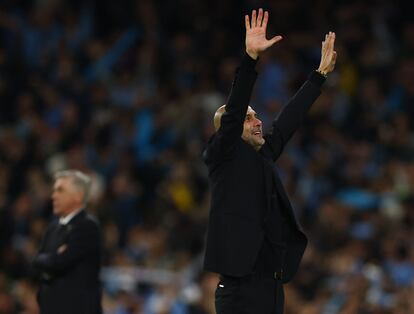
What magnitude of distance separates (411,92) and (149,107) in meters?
2.97

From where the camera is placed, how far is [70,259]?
709 cm

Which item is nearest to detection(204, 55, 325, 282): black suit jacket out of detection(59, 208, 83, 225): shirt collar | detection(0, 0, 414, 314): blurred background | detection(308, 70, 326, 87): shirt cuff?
detection(308, 70, 326, 87): shirt cuff

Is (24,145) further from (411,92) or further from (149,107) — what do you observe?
(411,92)

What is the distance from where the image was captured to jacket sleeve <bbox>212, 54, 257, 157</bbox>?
5.23 metres

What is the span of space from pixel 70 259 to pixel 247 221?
6.51 ft

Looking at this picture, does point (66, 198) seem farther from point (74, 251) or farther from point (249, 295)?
point (249, 295)

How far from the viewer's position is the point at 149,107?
12820mm

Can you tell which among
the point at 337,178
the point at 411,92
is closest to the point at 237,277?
the point at 337,178

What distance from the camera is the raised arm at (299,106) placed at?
5871 millimetres

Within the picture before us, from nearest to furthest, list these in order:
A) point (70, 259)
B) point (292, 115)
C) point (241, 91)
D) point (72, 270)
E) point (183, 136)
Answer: point (241, 91) < point (292, 115) < point (70, 259) < point (72, 270) < point (183, 136)

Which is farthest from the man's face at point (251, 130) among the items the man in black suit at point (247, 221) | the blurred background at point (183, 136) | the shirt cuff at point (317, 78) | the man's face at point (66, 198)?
the blurred background at point (183, 136)

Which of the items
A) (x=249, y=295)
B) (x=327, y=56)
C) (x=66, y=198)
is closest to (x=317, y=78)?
(x=327, y=56)

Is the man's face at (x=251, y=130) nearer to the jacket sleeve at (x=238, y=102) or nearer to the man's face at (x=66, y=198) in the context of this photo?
the jacket sleeve at (x=238, y=102)

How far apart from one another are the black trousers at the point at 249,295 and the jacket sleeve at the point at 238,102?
0.68 metres
